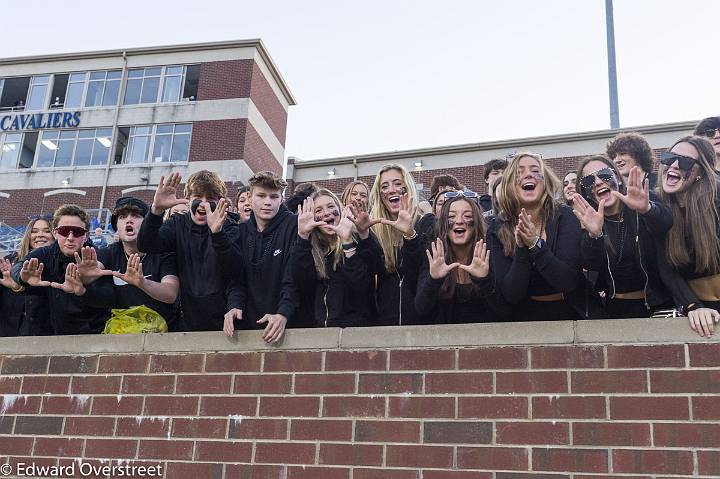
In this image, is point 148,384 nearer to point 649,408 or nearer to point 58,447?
point 58,447

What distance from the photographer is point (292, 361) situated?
15.3ft

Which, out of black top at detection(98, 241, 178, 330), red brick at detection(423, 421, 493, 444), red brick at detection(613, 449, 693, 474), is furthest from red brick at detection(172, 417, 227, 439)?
red brick at detection(613, 449, 693, 474)

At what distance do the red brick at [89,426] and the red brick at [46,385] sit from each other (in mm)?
256

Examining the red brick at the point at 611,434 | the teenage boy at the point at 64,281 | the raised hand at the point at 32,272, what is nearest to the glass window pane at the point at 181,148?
the teenage boy at the point at 64,281

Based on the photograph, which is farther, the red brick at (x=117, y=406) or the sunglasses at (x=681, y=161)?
the red brick at (x=117, y=406)

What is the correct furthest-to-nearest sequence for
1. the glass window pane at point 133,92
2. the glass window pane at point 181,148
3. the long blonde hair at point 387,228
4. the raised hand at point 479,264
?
1. the glass window pane at point 133,92
2. the glass window pane at point 181,148
3. the long blonde hair at point 387,228
4. the raised hand at point 479,264

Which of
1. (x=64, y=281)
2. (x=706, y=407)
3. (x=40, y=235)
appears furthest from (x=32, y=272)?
(x=706, y=407)

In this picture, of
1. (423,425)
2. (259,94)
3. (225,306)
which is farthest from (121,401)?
(259,94)

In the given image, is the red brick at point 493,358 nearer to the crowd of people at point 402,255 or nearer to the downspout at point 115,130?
the crowd of people at point 402,255

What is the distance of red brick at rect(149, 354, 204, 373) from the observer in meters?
4.87

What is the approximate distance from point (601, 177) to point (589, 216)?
1.55 feet

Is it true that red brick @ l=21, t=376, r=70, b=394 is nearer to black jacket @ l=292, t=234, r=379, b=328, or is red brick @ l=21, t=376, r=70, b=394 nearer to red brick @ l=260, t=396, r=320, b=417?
red brick @ l=260, t=396, r=320, b=417

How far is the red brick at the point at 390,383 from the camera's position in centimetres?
430

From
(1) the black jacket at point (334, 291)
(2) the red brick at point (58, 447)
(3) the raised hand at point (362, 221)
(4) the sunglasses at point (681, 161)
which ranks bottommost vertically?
(2) the red brick at point (58, 447)
